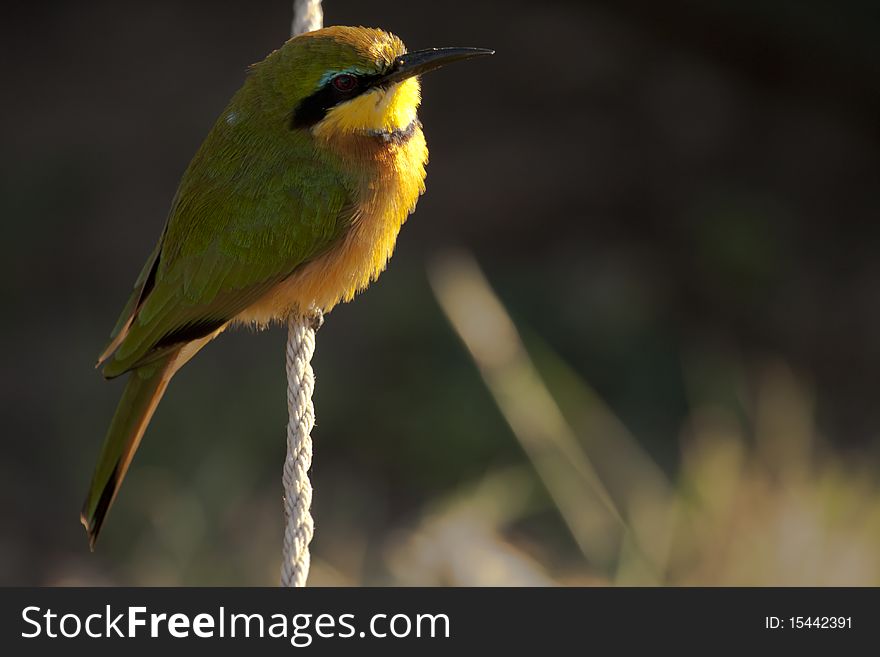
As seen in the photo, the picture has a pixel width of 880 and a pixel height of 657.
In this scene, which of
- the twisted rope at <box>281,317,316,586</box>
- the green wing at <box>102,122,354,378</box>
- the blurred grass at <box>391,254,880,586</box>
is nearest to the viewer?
the twisted rope at <box>281,317,316,586</box>

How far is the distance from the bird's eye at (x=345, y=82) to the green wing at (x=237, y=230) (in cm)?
14

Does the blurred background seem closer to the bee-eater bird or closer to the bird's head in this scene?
the bee-eater bird

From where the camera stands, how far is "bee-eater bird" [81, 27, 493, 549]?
6.41ft

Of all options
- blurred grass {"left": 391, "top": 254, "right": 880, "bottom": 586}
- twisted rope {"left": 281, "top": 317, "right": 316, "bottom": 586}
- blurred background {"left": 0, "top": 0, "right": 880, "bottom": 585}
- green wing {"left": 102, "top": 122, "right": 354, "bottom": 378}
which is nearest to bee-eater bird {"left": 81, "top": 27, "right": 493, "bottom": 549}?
green wing {"left": 102, "top": 122, "right": 354, "bottom": 378}

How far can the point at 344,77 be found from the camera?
191 centimetres

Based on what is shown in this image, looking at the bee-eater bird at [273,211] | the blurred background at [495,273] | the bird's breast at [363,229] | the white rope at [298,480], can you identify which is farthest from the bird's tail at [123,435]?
the blurred background at [495,273]

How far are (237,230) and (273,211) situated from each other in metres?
0.07

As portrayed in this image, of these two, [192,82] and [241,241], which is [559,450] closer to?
[241,241]

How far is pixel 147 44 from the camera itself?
4.62 meters

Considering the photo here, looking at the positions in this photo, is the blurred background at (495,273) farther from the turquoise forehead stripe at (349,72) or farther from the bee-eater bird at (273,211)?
the turquoise forehead stripe at (349,72)

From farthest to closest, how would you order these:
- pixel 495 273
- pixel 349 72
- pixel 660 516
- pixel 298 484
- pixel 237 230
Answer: pixel 495 273 → pixel 660 516 → pixel 237 230 → pixel 349 72 → pixel 298 484

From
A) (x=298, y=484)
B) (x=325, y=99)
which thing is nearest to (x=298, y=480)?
(x=298, y=484)

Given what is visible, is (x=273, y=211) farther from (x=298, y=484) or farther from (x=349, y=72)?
(x=298, y=484)

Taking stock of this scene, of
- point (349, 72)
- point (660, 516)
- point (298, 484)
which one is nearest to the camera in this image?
point (298, 484)
